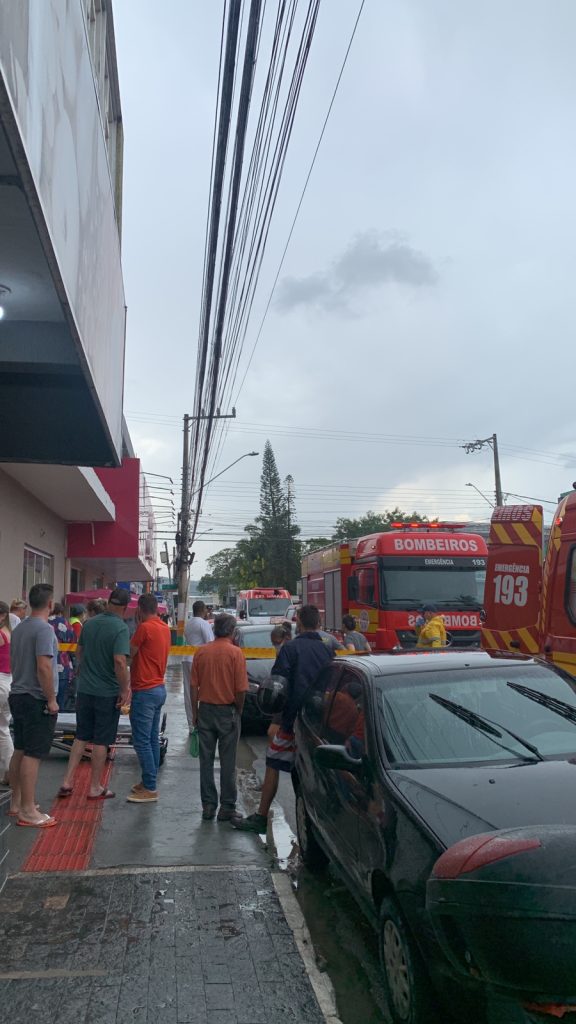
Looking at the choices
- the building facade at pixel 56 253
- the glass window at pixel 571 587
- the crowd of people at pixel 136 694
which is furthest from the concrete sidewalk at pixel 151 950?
the building facade at pixel 56 253

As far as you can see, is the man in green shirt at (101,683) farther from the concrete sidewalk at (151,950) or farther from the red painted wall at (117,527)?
the red painted wall at (117,527)

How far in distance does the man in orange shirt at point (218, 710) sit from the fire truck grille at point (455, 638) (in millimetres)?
7924

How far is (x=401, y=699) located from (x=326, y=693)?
115cm

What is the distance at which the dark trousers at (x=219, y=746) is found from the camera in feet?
23.0

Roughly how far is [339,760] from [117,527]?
60.4 feet

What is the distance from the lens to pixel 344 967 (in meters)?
4.35

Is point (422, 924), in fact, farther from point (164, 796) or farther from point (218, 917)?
point (164, 796)

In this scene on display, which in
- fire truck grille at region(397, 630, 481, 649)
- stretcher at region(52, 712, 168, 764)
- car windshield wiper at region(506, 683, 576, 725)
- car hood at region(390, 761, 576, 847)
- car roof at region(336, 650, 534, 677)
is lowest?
stretcher at region(52, 712, 168, 764)

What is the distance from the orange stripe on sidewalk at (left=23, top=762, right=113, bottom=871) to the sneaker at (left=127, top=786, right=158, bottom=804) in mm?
269

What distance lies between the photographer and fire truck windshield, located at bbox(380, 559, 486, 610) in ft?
49.0

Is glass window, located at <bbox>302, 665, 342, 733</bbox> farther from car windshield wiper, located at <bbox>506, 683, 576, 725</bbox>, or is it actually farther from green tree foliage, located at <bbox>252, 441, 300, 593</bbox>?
green tree foliage, located at <bbox>252, 441, 300, 593</bbox>

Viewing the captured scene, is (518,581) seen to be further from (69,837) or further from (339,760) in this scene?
(339,760)

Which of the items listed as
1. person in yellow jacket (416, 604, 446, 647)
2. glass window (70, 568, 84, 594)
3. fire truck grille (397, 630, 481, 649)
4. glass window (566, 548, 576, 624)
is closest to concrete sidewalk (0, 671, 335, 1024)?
glass window (566, 548, 576, 624)

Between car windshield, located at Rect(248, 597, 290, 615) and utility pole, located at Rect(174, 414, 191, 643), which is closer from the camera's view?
utility pole, located at Rect(174, 414, 191, 643)
